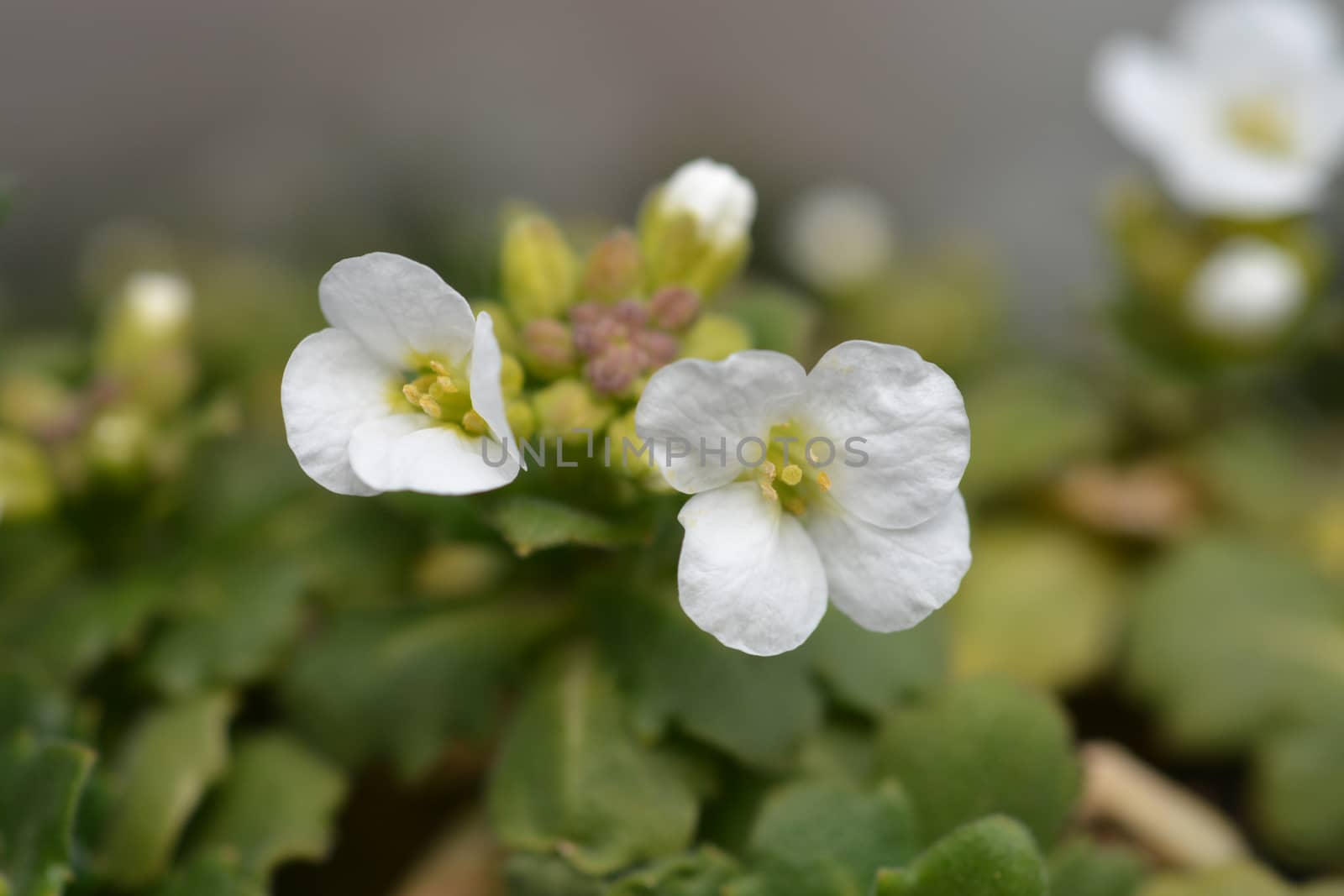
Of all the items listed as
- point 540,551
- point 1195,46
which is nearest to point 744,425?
point 540,551

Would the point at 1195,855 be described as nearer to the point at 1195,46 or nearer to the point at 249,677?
the point at 249,677

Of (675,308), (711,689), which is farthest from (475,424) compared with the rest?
(711,689)

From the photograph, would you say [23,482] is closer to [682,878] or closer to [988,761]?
[682,878]

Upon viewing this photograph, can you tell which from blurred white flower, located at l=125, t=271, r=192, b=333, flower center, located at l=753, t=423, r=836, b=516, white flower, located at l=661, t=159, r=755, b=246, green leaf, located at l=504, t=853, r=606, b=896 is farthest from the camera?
blurred white flower, located at l=125, t=271, r=192, b=333

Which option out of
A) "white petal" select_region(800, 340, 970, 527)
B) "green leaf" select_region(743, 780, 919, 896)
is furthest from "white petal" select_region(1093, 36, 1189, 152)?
"green leaf" select_region(743, 780, 919, 896)

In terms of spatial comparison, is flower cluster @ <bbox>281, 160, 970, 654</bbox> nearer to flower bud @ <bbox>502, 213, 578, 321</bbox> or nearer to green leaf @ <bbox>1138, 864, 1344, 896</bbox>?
flower bud @ <bbox>502, 213, 578, 321</bbox>

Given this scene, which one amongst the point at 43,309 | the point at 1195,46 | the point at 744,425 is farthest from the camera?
the point at 43,309

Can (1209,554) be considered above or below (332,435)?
below

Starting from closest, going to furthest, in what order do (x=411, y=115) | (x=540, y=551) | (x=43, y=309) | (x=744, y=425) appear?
1. (x=744, y=425)
2. (x=540, y=551)
3. (x=43, y=309)
4. (x=411, y=115)
